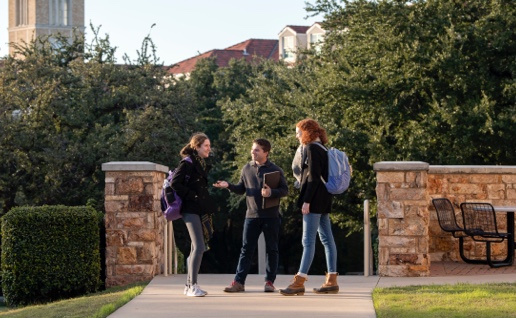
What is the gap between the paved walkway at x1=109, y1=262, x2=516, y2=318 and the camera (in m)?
10.1

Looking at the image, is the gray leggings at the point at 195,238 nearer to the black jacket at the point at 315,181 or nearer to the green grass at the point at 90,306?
the green grass at the point at 90,306

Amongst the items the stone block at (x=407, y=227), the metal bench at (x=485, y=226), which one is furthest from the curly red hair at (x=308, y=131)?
the metal bench at (x=485, y=226)

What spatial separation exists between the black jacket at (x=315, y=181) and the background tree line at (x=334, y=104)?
14181mm

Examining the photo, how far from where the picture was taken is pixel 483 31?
85.5 feet

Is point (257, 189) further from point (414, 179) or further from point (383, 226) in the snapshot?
point (414, 179)

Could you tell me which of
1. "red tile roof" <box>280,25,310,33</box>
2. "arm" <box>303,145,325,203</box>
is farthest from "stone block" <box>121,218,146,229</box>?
"red tile roof" <box>280,25,310,33</box>

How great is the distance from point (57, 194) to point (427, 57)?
35.2 feet

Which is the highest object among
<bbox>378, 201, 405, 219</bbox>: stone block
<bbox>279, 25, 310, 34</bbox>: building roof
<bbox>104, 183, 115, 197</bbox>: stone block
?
<bbox>279, 25, 310, 34</bbox>: building roof

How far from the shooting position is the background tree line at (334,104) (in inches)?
1025

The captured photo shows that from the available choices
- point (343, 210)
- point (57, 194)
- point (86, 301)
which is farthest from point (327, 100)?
point (86, 301)

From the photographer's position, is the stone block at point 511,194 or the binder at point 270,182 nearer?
the binder at point 270,182

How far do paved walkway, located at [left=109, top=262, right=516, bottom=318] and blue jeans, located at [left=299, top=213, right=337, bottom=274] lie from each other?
1.23ft

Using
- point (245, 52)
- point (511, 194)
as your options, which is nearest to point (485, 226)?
point (511, 194)

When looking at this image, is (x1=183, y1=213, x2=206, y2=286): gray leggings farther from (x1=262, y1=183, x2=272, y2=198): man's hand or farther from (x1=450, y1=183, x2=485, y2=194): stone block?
(x1=450, y1=183, x2=485, y2=194): stone block
